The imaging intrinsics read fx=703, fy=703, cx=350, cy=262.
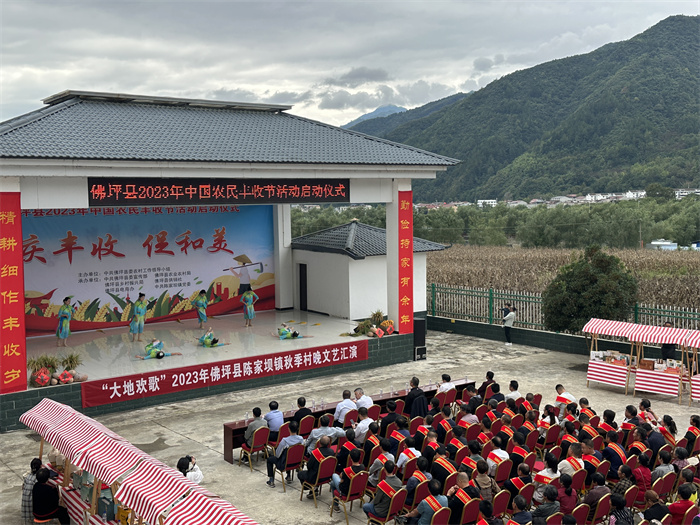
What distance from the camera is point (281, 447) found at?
9.64 m

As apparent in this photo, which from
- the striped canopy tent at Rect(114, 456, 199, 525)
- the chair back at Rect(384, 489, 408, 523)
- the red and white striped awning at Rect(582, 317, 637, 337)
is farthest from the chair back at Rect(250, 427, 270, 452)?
the red and white striped awning at Rect(582, 317, 637, 337)

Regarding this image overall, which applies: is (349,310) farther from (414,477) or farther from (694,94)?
(694,94)

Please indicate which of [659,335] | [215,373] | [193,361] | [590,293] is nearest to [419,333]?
[590,293]

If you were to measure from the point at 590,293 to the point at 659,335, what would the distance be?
268cm

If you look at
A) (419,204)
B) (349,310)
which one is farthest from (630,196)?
(349,310)

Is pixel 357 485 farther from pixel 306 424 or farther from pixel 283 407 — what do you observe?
pixel 283 407

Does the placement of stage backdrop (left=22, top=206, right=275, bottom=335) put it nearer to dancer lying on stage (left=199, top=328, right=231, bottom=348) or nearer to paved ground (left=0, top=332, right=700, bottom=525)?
A: dancer lying on stage (left=199, top=328, right=231, bottom=348)

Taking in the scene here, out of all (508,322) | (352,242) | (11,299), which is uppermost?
(352,242)

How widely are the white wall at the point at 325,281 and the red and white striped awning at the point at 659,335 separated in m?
8.78

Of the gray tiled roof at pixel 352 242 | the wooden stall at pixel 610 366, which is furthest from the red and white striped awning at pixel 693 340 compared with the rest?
the gray tiled roof at pixel 352 242

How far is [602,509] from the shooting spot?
7457 millimetres

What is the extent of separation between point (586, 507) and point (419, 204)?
86528 mm

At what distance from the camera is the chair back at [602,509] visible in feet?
24.2

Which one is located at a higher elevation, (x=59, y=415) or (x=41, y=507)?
(x=59, y=415)
